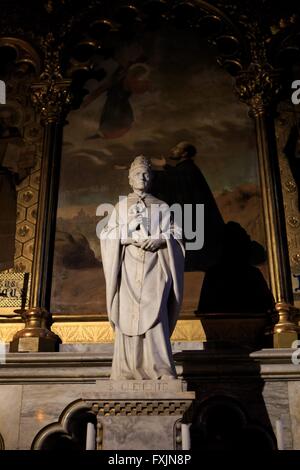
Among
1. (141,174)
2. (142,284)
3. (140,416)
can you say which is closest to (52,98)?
(141,174)

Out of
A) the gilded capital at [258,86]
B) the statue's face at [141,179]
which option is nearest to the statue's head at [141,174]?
the statue's face at [141,179]

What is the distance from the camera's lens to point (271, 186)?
7625mm

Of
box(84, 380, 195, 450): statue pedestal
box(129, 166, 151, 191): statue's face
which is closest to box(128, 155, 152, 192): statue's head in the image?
box(129, 166, 151, 191): statue's face

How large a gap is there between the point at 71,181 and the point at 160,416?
12.2 feet

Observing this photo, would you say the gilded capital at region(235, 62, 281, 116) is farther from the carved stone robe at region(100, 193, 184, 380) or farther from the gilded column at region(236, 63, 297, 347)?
the carved stone robe at region(100, 193, 184, 380)

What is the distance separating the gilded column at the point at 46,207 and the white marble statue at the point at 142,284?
4.55 ft

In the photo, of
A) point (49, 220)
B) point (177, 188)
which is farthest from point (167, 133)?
point (49, 220)

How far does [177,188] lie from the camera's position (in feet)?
25.5

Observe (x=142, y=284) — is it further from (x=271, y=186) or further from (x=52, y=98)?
(x=52, y=98)

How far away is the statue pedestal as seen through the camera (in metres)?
5.06

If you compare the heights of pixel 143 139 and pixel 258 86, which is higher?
pixel 258 86

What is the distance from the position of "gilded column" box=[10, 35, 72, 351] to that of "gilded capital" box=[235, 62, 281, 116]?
2264 mm

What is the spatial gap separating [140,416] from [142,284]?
1182 mm

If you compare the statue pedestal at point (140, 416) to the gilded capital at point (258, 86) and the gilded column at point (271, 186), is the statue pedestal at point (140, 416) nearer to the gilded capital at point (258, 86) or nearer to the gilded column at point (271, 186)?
the gilded column at point (271, 186)
